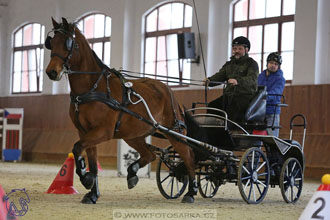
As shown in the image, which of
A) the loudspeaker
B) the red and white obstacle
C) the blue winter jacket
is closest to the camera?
the blue winter jacket

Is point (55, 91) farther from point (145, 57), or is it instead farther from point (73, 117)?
point (73, 117)

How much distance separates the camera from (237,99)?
22.1 feet

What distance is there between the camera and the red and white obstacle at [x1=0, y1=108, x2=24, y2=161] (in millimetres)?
16177

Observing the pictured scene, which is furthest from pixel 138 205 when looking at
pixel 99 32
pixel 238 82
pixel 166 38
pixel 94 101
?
Answer: pixel 99 32

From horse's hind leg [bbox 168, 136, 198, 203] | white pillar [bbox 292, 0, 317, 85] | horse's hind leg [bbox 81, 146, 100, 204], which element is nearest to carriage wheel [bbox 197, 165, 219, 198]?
horse's hind leg [bbox 168, 136, 198, 203]

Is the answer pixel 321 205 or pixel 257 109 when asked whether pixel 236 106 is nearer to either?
pixel 257 109

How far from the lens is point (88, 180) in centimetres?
568

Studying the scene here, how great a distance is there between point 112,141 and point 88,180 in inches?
353

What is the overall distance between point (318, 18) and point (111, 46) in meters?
5.91

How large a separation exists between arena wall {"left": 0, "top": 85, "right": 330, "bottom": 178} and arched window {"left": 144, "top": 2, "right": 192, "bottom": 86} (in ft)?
3.06

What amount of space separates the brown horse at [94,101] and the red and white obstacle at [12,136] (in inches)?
415

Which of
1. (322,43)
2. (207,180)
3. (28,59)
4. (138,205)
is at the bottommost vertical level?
(138,205)

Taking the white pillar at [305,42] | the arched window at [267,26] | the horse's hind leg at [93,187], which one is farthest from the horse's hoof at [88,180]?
the arched window at [267,26]

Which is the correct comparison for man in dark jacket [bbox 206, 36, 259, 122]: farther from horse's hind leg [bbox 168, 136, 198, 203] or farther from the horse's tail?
horse's hind leg [bbox 168, 136, 198, 203]
